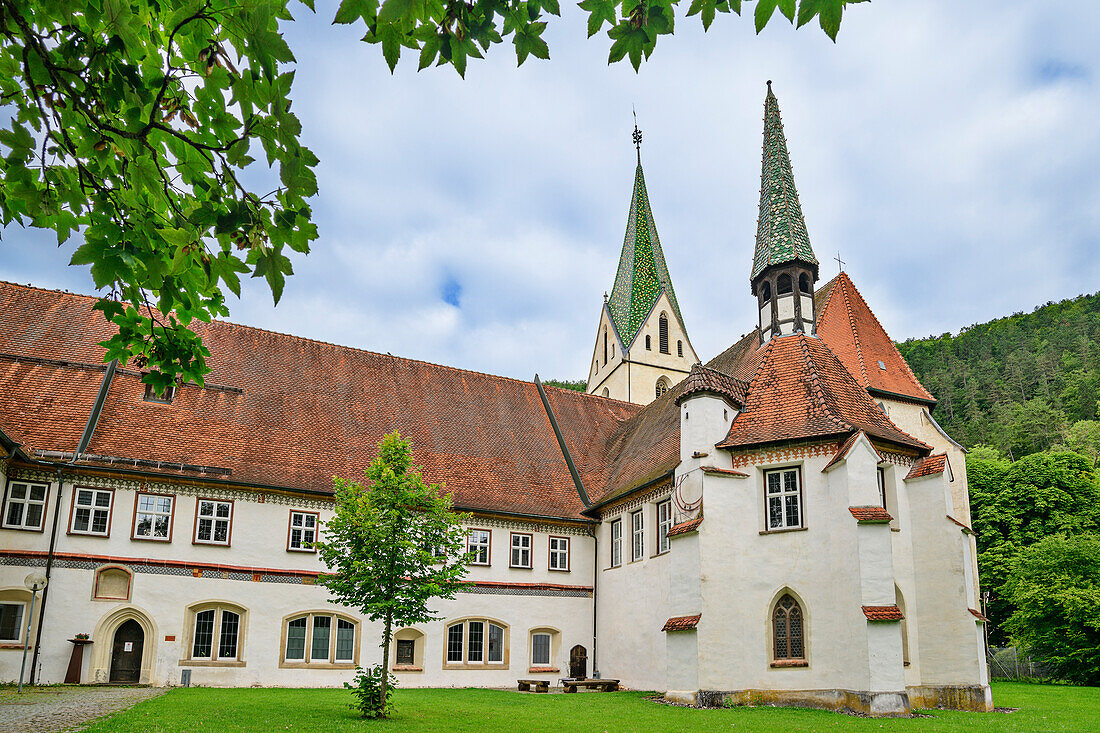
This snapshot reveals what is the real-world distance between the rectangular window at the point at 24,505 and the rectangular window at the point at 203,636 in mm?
4732

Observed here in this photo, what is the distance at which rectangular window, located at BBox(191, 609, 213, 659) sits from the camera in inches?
844

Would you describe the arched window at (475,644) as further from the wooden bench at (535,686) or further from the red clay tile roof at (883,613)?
the red clay tile roof at (883,613)

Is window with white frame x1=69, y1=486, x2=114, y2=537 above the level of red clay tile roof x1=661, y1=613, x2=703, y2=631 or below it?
above

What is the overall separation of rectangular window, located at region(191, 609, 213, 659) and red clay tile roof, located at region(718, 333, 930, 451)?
14.8m

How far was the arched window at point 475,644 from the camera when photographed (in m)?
24.7

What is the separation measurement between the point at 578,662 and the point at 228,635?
11010mm

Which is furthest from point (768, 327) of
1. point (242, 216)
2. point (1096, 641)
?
point (242, 216)

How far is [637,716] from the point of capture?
15.9 meters

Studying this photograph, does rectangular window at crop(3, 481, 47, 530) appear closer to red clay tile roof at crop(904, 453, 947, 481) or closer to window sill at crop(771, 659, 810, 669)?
window sill at crop(771, 659, 810, 669)

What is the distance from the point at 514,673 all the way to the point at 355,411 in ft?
33.4

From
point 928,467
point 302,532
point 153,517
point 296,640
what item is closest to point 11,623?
point 153,517

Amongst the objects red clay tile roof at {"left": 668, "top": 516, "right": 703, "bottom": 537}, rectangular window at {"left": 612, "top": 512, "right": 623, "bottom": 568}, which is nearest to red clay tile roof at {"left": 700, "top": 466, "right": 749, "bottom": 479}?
red clay tile roof at {"left": 668, "top": 516, "right": 703, "bottom": 537}

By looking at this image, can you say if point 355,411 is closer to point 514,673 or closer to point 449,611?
point 449,611

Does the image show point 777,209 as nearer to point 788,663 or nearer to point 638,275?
point 788,663
